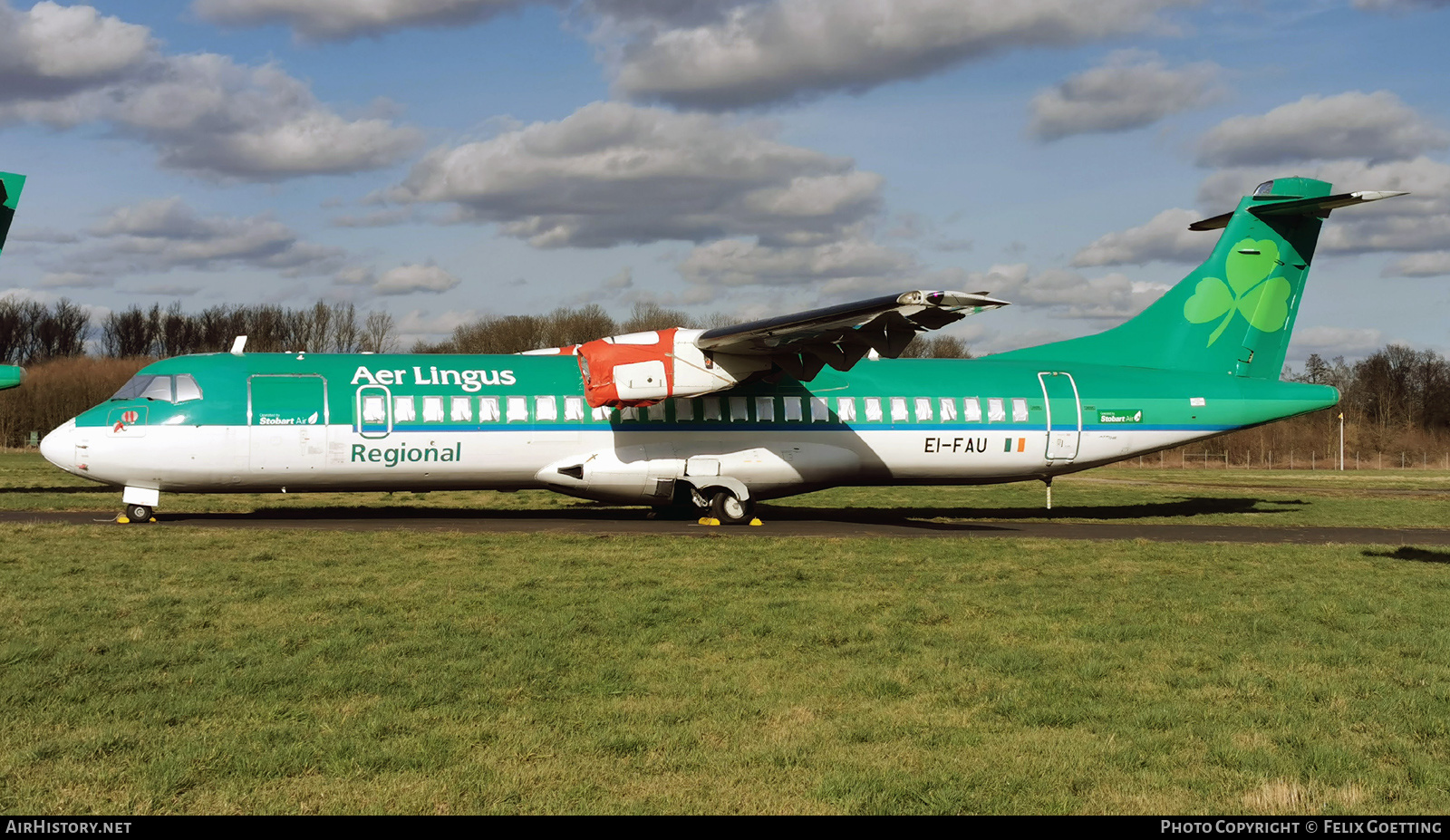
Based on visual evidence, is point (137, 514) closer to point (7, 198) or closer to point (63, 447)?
point (63, 447)

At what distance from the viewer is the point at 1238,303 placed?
84.7 ft

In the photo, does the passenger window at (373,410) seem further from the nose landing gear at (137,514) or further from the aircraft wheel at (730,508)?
the aircraft wheel at (730,508)

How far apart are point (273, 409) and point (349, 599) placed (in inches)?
377

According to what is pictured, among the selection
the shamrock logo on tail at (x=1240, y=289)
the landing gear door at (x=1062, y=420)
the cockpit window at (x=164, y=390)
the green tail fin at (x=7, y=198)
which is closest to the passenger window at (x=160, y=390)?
the cockpit window at (x=164, y=390)

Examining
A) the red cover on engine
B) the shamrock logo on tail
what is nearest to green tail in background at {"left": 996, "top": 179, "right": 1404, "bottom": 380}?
the shamrock logo on tail

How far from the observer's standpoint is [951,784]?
6340mm

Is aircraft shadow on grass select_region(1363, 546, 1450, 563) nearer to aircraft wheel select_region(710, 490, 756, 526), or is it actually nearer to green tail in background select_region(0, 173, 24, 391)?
aircraft wheel select_region(710, 490, 756, 526)

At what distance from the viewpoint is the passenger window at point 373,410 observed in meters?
20.8

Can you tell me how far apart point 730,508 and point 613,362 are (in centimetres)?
396

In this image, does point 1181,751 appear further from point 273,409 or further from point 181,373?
point 181,373

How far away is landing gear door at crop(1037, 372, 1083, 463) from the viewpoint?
24.1m

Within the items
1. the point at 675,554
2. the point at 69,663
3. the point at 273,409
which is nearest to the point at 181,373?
the point at 273,409

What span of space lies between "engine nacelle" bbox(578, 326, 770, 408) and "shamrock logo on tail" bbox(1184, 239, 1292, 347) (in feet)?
37.2

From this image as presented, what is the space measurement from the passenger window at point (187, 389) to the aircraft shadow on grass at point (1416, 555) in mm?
20608
